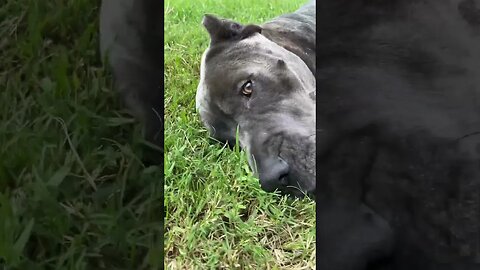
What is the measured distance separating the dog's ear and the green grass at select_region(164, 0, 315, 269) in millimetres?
18

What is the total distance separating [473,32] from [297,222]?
50 centimetres

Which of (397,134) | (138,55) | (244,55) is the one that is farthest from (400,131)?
(138,55)

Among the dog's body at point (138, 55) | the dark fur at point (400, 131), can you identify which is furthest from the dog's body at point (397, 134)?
the dog's body at point (138, 55)

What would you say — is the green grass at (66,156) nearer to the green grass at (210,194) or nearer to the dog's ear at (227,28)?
the green grass at (210,194)

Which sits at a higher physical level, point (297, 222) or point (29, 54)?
point (29, 54)

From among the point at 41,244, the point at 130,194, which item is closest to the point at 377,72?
the point at 130,194

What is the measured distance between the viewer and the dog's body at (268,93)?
141cm

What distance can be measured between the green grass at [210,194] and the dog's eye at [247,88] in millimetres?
111

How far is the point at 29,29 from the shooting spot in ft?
5.57

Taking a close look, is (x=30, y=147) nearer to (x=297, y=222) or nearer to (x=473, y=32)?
(x=297, y=222)

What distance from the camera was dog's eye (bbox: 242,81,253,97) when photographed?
1488mm

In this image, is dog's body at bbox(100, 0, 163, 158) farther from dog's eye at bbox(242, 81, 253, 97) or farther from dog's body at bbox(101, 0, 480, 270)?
dog's body at bbox(101, 0, 480, 270)

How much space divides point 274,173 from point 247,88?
195mm

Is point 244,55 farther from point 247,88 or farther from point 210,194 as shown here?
point 210,194
